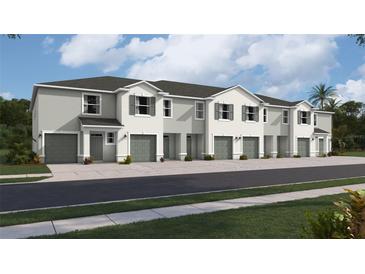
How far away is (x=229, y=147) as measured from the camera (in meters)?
30.8

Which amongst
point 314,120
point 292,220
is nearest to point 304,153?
point 314,120

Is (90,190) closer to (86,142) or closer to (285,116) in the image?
(86,142)

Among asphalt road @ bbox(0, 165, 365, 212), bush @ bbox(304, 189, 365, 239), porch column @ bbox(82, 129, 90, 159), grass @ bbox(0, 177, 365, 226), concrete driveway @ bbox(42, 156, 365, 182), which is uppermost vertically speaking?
porch column @ bbox(82, 129, 90, 159)

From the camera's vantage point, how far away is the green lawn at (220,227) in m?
5.95

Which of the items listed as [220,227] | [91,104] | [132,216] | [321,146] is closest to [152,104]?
[91,104]

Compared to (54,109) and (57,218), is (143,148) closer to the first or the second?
(54,109)

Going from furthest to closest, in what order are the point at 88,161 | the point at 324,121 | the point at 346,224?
1. the point at 324,121
2. the point at 88,161
3. the point at 346,224

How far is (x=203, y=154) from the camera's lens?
29.4 m

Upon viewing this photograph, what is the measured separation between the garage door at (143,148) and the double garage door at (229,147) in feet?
22.8

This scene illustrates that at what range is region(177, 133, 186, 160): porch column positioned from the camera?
2842 cm

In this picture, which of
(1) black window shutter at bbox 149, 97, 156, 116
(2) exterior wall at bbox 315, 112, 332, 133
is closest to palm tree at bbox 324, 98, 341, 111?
(2) exterior wall at bbox 315, 112, 332, 133

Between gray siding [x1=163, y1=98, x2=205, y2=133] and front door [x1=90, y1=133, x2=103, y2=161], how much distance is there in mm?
6173

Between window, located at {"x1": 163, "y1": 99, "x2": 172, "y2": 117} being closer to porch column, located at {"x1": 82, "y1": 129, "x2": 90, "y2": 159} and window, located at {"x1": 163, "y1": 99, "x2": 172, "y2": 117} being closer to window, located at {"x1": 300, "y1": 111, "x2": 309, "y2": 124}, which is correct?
porch column, located at {"x1": 82, "y1": 129, "x2": 90, "y2": 159}

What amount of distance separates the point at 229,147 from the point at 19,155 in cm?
1925
